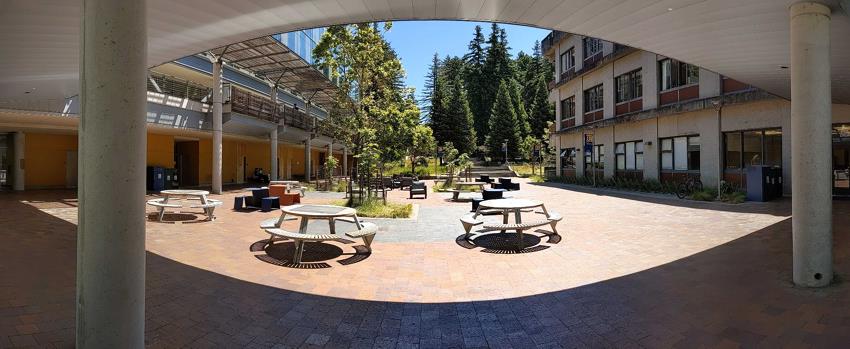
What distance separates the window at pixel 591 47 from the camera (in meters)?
27.9

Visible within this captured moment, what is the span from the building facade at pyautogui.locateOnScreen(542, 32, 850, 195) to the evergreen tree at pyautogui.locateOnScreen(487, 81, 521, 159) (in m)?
25.9

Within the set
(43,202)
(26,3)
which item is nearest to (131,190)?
(26,3)

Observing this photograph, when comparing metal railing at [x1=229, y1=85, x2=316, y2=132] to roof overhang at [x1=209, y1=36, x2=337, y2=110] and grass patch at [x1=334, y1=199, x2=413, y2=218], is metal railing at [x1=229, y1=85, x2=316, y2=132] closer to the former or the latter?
roof overhang at [x1=209, y1=36, x2=337, y2=110]

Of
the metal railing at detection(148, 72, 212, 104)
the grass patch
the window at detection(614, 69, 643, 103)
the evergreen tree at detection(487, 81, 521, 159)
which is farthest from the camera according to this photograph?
the evergreen tree at detection(487, 81, 521, 159)

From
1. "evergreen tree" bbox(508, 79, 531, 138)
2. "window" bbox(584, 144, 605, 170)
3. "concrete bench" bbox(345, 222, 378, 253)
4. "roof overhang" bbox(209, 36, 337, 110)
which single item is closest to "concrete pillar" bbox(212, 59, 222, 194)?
"roof overhang" bbox(209, 36, 337, 110)

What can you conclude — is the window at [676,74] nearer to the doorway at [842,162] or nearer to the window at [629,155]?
the window at [629,155]

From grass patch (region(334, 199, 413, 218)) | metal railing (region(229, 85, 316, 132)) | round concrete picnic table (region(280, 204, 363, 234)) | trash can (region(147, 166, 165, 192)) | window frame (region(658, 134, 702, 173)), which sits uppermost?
metal railing (region(229, 85, 316, 132))

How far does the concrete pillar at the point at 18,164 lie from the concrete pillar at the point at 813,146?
27.1m

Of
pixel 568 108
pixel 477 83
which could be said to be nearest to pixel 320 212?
pixel 568 108

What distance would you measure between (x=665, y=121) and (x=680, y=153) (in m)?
1.83

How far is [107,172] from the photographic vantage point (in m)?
2.91

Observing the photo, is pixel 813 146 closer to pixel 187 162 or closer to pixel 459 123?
pixel 187 162

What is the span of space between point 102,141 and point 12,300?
2.91 metres

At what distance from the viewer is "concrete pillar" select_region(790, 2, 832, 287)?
4957mm
